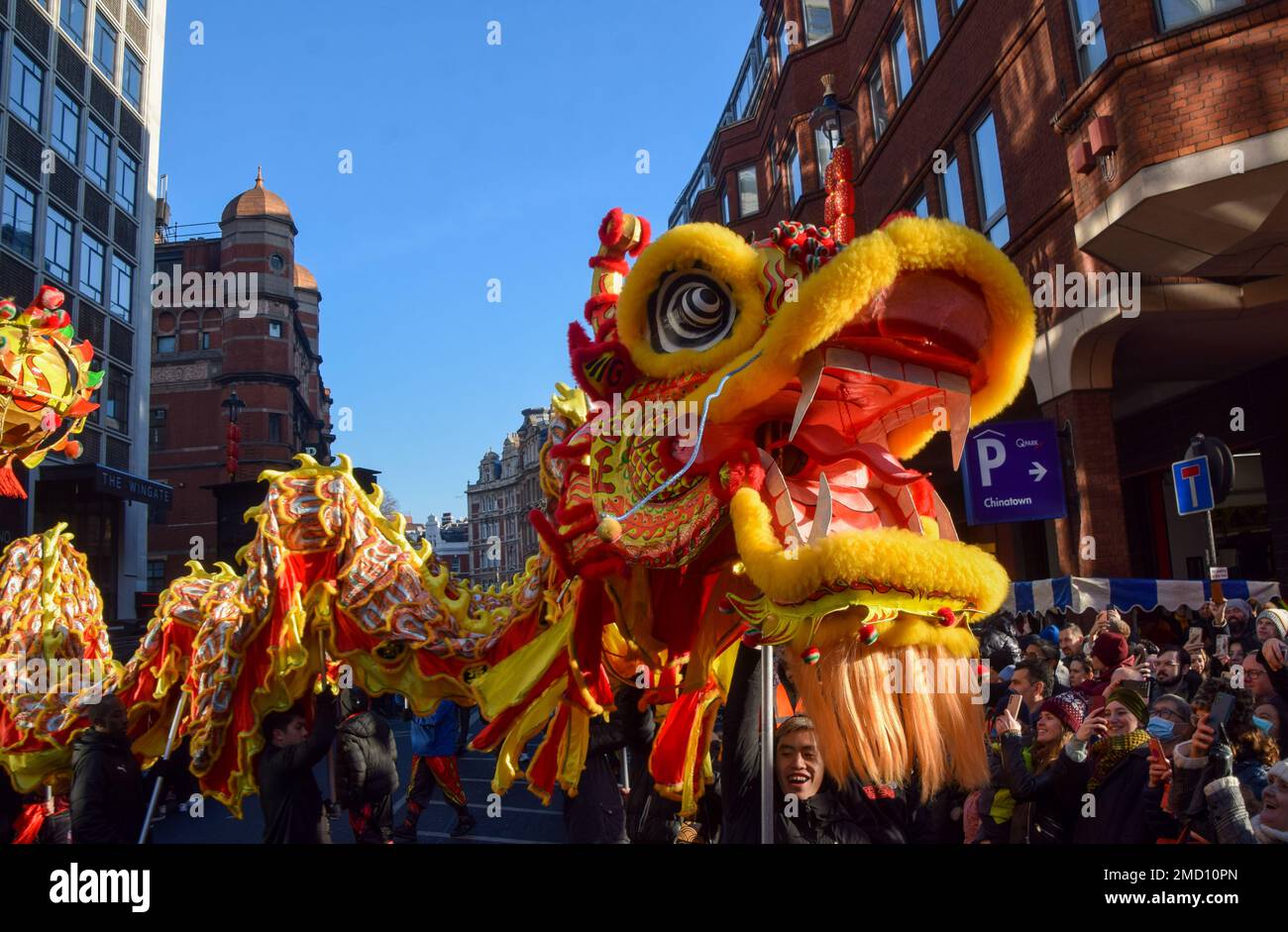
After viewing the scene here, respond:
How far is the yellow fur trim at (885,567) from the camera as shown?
1.90 m

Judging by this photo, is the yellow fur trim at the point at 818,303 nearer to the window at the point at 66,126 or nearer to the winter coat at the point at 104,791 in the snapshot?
the winter coat at the point at 104,791

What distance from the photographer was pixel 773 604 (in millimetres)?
2066

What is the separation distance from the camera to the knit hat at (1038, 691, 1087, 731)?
378 centimetres

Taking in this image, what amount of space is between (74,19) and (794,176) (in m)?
17.5

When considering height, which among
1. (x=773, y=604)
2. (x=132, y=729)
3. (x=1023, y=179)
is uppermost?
(x=1023, y=179)

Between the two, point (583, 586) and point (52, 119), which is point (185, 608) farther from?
point (52, 119)

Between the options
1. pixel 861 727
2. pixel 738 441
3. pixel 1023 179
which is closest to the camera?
pixel 861 727

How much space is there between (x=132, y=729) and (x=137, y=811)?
15.8 inches

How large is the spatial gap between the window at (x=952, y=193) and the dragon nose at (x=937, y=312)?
10510mm

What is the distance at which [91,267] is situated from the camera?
2181 centimetres

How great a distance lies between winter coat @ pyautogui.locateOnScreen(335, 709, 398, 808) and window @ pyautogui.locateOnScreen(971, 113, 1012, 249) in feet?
29.8

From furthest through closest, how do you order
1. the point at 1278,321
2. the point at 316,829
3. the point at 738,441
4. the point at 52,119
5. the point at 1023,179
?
the point at 52,119
the point at 1023,179
the point at 1278,321
the point at 316,829
the point at 738,441

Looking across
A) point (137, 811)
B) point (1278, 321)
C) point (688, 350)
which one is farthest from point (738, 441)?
point (1278, 321)

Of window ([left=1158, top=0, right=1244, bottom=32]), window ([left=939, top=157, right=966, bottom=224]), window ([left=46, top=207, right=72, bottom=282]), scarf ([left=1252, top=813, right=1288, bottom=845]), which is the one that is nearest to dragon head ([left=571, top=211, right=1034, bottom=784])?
scarf ([left=1252, top=813, right=1288, bottom=845])
